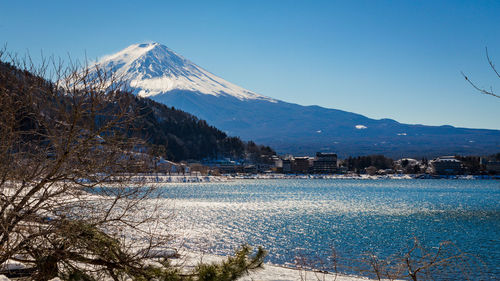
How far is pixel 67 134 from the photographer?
6.18 m

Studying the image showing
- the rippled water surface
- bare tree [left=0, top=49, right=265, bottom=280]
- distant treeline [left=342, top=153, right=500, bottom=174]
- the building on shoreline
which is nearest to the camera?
bare tree [left=0, top=49, right=265, bottom=280]

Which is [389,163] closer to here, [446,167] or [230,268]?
[446,167]

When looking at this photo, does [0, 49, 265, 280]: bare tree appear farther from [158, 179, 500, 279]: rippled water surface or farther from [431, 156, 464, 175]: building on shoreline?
[431, 156, 464, 175]: building on shoreline

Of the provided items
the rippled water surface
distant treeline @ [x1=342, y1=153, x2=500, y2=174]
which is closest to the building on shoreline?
distant treeline @ [x1=342, y1=153, x2=500, y2=174]

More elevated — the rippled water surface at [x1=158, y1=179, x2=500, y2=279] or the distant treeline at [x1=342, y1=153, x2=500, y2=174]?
the distant treeline at [x1=342, y1=153, x2=500, y2=174]

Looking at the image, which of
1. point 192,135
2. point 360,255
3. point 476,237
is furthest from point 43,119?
point 192,135

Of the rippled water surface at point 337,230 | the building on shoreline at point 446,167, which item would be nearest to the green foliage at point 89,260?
the rippled water surface at point 337,230

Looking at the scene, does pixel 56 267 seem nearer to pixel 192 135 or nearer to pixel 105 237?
pixel 105 237

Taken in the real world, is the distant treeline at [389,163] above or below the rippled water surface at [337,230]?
above

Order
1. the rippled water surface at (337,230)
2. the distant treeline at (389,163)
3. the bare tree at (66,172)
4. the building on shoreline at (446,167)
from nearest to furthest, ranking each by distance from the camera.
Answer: the bare tree at (66,172) < the rippled water surface at (337,230) < the building on shoreline at (446,167) < the distant treeline at (389,163)

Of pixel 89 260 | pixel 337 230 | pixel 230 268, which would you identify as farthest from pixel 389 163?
pixel 89 260

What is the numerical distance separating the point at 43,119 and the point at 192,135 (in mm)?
147671

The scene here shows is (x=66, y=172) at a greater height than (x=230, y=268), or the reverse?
(x=66, y=172)

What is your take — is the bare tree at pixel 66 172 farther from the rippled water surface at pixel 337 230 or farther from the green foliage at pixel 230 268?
the rippled water surface at pixel 337 230
